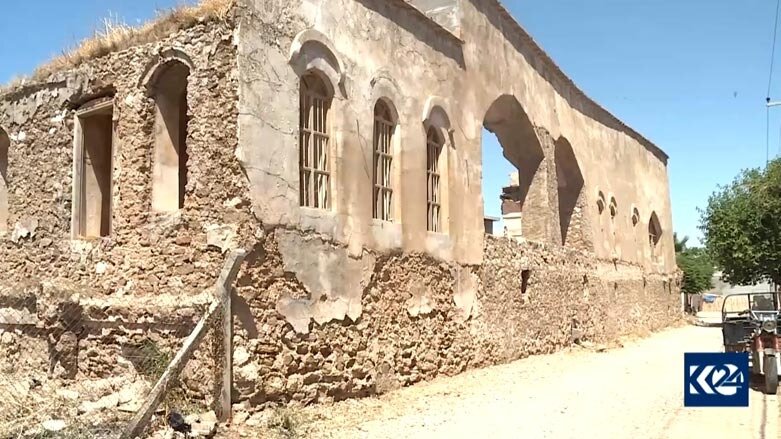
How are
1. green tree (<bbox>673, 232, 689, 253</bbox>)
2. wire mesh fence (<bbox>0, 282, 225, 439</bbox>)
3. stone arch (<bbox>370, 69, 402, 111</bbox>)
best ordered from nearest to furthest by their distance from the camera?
wire mesh fence (<bbox>0, 282, 225, 439</bbox>) < stone arch (<bbox>370, 69, 402, 111</bbox>) < green tree (<bbox>673, 232, 689, 253</bbox>)

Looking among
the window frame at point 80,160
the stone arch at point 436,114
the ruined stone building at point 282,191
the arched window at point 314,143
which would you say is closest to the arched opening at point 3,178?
the ruined stone building at point 282,191

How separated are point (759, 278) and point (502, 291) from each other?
16.1 meters

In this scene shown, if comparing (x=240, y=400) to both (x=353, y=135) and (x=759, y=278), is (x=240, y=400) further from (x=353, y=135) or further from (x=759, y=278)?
(x=759, y=278)

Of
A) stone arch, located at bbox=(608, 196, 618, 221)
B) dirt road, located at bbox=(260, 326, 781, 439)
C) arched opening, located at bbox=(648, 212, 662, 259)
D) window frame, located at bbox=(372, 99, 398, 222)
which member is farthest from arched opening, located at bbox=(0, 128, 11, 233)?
arched opening, located at bbox=(648, 212, 662, 259)

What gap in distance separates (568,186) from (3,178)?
13838 millimetres

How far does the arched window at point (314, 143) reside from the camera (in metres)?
9.31

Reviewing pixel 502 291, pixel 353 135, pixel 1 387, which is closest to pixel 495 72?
pixel 502 291

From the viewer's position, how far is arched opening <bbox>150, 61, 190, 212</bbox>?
9.17 m

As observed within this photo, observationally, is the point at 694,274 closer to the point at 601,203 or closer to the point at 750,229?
the point at 750,229

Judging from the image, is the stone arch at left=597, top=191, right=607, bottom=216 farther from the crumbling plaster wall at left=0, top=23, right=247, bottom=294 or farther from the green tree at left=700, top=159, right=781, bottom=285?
the crumbling plaster wall at left=0, top=23, right=247, bottom=294

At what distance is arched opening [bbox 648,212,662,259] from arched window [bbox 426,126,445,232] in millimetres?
16048

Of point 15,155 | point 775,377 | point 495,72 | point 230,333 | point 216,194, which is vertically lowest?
point 775,377

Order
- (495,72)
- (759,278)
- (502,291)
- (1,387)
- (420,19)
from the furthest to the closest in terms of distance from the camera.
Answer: (759,278) → (495,72) → (502,291) → (420,19) → (1,387)

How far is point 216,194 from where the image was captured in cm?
837
